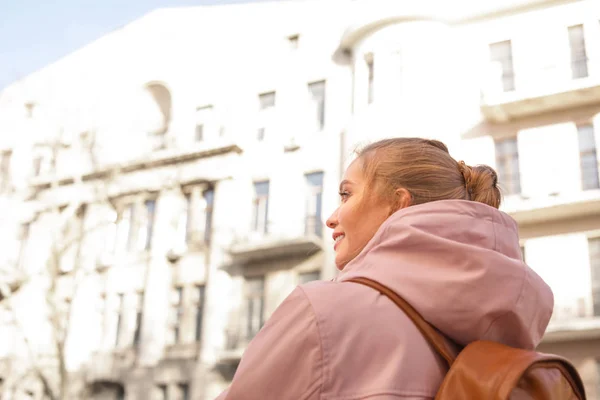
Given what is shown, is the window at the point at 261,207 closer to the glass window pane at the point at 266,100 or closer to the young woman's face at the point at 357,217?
the glass window pane at the point at 266,100

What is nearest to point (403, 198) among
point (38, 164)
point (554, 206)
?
point (554, 206)

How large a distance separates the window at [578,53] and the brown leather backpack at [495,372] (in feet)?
39.2

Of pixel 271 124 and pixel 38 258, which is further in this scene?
pixel 38 258

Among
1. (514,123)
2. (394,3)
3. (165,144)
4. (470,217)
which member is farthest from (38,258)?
(470,217)

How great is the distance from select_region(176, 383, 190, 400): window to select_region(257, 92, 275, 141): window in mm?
5327

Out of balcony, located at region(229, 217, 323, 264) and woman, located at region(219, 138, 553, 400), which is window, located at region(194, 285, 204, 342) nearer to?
balcony, located at region(229, 217, 323, 264)

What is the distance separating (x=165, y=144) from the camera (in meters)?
17.0

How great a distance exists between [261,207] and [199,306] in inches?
94.4

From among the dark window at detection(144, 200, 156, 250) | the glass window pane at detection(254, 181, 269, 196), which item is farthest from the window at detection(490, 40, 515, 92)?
the dark window at detection(144, 200, 156, 250)

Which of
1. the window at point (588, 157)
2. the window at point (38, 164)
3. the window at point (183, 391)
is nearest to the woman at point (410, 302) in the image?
the window at point (588, 157)

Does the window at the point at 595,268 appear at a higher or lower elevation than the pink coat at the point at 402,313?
higher

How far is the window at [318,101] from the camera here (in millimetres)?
15008

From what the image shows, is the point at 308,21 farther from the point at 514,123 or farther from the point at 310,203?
the point at 514,123

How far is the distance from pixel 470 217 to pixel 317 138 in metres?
13.6
